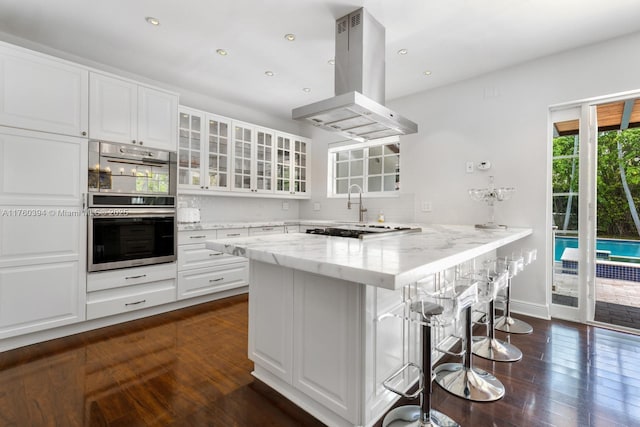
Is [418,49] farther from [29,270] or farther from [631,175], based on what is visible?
[29,270]

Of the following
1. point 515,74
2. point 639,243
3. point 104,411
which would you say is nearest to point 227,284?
point 104,411

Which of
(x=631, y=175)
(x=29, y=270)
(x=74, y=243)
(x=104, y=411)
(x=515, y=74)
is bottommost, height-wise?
(x=104, y=411)

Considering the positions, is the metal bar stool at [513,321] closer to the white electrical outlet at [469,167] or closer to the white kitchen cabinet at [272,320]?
the white electrical outlet at [469,167]

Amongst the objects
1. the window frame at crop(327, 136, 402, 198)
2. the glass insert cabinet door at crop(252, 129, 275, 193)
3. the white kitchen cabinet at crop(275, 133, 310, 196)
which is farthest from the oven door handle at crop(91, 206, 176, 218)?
the window frame at crop(327, 136, 402, 198)

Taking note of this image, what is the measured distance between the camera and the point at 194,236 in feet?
10.9

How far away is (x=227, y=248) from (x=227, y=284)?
7.77ft

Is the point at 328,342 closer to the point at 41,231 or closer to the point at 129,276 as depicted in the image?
the point at 129,276

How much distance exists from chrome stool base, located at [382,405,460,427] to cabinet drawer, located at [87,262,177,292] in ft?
8.28

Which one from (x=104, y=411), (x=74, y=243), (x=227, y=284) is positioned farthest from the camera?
(x=227, y=284)

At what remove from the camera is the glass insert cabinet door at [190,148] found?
3475mm

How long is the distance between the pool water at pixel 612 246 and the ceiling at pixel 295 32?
180 cm

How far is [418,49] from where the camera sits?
2.75 m

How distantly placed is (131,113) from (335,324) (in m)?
2.77

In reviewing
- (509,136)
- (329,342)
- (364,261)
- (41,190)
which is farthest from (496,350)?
(41,190)
